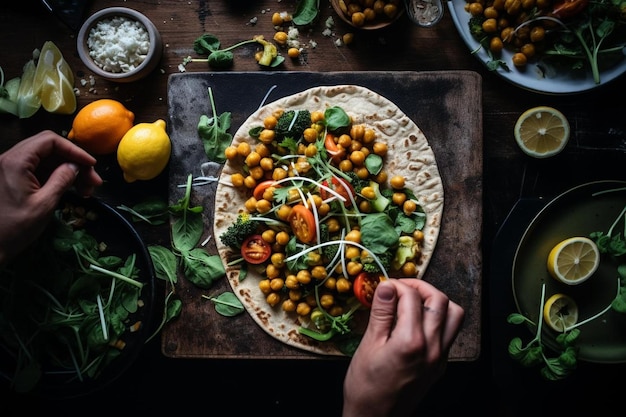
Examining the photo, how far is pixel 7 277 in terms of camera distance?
106 inches

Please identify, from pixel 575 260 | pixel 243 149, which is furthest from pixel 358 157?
pixel 575 260

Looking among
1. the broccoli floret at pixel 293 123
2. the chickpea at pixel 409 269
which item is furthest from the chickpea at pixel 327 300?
the broccoli floret at pixel 293 123

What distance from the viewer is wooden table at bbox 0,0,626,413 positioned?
2.96 m

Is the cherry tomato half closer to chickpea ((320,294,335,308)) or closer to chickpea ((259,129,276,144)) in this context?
chickpea ((320,294,335,308))

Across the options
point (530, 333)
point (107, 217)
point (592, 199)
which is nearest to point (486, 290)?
point (530, 333)

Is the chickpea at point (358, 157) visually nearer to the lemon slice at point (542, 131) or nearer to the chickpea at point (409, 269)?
the chickpea at point (409, 269)

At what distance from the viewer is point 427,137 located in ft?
9.28

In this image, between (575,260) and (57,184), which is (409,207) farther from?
(57,184)

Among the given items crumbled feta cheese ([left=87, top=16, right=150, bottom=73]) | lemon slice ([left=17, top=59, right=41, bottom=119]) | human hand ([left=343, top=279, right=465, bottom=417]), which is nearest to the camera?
human hand ([left=343, top=279, right=465, bottom=417])

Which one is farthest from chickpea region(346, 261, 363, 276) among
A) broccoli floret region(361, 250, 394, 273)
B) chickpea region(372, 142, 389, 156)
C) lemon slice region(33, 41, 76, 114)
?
lemon slice region(33, 41, 76, 114)

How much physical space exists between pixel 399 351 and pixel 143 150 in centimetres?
160

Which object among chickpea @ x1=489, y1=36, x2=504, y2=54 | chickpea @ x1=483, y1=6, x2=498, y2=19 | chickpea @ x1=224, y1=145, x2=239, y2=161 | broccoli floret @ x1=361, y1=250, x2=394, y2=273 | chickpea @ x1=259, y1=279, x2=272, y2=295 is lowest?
chickpea @ x1=259, y1=279, x2=272, y2=295

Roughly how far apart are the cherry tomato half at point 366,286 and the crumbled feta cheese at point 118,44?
1.67 metres

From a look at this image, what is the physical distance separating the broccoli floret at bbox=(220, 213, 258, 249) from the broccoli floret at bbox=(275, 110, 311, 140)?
472 mm
